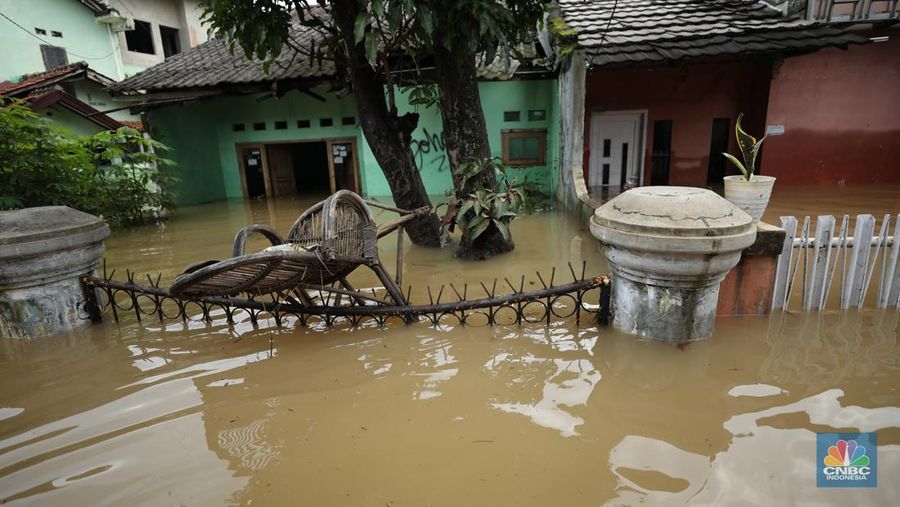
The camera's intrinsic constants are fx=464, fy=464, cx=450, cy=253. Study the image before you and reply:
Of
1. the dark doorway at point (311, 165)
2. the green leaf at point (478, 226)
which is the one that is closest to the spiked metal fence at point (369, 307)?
the green leaf at point (478, 226)

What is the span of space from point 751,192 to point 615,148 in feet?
23.0

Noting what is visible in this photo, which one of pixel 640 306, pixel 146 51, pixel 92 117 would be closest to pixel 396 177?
pixel 640 306

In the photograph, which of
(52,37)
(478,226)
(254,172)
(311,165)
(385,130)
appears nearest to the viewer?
(478,226)

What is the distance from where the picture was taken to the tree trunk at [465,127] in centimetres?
550

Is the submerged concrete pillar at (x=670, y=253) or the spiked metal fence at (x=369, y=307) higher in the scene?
the submerged concrete pillar at (x=670, y=253)

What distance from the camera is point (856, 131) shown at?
8859mm

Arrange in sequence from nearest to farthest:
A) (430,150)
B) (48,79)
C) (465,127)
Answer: (465,127) → (48,79) → (430,150)

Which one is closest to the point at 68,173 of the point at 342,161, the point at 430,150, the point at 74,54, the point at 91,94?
the point at 342,161

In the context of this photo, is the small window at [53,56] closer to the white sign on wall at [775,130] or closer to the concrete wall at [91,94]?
the concrete wall at [91,94]

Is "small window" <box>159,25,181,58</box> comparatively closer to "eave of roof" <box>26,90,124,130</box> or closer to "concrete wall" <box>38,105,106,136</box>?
"concrete wall" <box>38,105,106,136</box>

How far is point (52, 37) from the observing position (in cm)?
1370

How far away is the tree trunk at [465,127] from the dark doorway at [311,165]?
11.2 m

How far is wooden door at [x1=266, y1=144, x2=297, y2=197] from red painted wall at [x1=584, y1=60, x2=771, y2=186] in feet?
27.7

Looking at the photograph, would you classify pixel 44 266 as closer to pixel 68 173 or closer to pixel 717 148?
pixel 68 173
